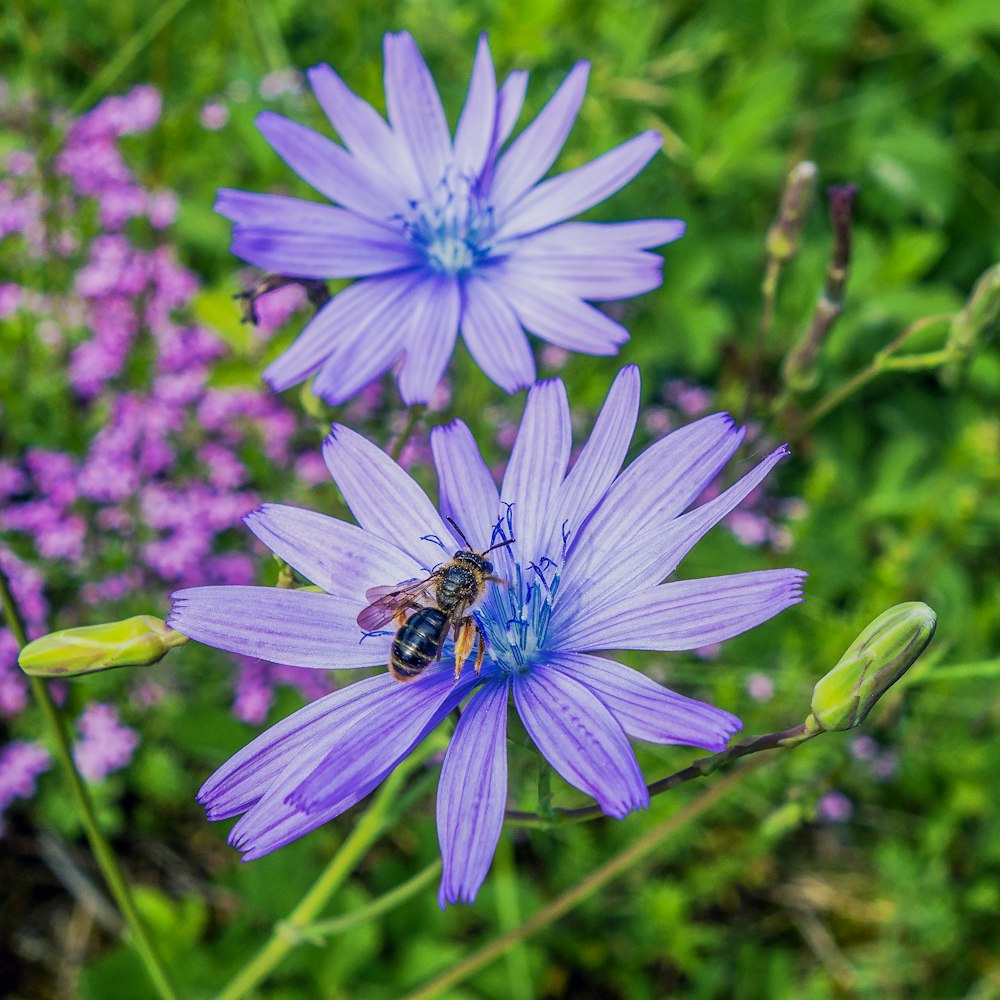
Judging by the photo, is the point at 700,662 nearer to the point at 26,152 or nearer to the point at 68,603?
the point at 68,603

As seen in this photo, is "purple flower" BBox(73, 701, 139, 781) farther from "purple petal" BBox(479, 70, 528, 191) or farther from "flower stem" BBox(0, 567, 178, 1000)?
"purple petal" BBox(479, 70, 528, 191)

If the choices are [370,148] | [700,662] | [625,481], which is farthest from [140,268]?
[625,481]

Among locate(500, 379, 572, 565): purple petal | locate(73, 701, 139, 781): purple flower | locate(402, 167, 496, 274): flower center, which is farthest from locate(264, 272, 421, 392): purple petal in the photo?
locate(73, 701, 139, 781): purple flower

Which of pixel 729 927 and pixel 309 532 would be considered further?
pixel 729 927

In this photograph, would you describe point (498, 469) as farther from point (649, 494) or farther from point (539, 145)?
point (649, 494)

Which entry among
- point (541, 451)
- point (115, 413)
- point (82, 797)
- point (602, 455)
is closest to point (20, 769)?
point (115, 413)

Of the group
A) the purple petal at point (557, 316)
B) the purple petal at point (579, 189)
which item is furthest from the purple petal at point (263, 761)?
the purple petal at point (579, 189)
